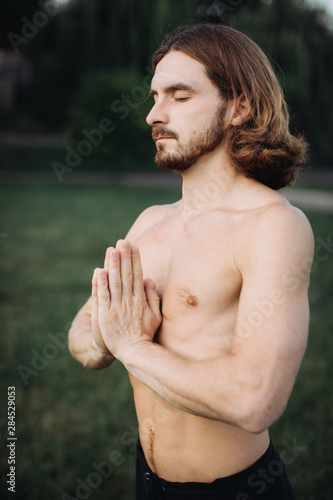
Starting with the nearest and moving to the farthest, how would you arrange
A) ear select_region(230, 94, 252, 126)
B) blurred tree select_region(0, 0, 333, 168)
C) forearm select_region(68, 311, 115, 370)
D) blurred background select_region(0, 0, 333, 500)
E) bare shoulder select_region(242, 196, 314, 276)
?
Result: 1. bare shoulder select_region(242, 196, 314, 276)
2. ear select_region(230, 94, 252, 126)
3. forearm select_region(68, 311, 115, 370)
4. blurred background select_region(0, 0, 333, 500)
5. blurred tree select_region(0, 0, 333, 168)

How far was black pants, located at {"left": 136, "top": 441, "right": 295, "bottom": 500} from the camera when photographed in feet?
5.68

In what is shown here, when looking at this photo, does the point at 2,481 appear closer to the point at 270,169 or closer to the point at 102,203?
the point at 270,169

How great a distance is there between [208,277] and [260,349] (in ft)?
1.17

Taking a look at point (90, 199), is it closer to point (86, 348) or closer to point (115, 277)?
point (86, 348)

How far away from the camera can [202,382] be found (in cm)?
144

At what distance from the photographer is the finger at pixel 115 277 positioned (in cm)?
166

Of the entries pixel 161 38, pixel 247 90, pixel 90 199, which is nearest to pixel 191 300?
pixel 247 90

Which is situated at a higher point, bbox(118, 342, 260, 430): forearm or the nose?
the nose

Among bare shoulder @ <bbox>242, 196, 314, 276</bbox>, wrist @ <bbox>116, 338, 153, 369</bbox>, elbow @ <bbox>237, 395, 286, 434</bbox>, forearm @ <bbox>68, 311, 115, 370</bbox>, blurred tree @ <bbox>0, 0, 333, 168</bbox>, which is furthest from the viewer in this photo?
blurred tree @ <bbox>0, 0, 333, 168</bbox>

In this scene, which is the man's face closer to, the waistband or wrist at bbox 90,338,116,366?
wrist at bbox 90,338,116,366

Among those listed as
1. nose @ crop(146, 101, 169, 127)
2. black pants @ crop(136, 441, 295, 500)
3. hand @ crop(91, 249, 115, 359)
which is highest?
nose @ crop(146, 101, 169, 127)

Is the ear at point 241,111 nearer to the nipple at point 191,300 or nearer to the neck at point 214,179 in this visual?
the neck at point 214,179

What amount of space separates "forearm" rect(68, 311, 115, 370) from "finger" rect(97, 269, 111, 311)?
0.97ft

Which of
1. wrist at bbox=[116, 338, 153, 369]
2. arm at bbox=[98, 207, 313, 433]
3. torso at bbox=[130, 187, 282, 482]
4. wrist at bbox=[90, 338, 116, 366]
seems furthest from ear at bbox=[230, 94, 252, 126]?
wrist at bbox=[90, 338, 116, 366]
